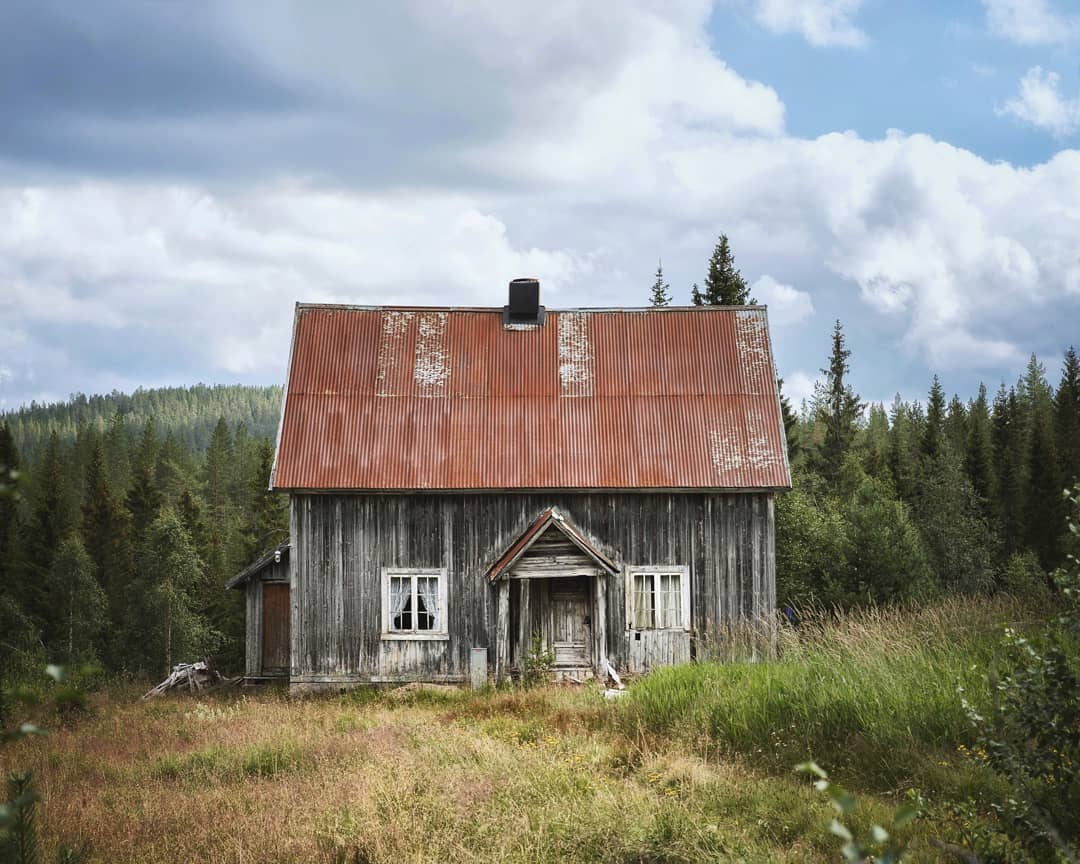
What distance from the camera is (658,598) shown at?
19.1 meters

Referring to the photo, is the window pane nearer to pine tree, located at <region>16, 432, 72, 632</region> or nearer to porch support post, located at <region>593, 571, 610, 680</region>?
porch support post, located at <region>593, 571, 610, 680</region>

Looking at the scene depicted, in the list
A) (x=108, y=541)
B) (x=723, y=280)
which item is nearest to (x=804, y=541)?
(x=723, y=280)

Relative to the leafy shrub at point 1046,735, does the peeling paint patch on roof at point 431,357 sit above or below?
above

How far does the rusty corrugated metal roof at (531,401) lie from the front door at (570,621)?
2318 millimetres

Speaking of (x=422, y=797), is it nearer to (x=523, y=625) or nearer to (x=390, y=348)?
(x=523, y=625)

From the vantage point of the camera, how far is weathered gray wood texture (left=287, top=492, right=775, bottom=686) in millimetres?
18922

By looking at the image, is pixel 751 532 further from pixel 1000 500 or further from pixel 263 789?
pixel 1000 500

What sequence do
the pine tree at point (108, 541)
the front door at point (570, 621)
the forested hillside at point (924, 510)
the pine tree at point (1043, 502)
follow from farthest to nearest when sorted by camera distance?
the pine tree at point (108, 541) → the pine tree at point (1043, 502) → the forested hillside at point (924, 510) → the front door at point (570, 621)

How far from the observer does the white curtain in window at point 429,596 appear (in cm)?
1905

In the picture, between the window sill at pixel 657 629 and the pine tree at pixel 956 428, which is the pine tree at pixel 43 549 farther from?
the pine tree at pixel 956 428

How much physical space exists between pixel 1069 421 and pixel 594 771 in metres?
59.0

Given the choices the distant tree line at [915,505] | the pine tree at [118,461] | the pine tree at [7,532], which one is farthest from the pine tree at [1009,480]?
the pine tree at [118,461]

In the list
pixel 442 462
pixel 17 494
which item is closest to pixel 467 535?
pixel 442 462

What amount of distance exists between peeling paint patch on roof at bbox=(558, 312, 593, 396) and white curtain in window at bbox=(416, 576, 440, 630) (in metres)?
5.30
